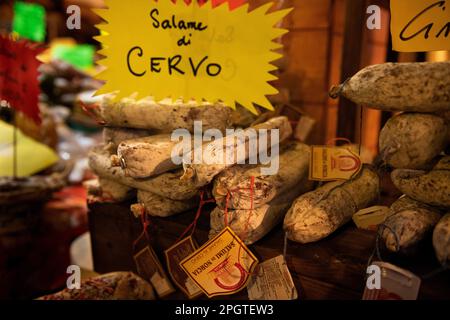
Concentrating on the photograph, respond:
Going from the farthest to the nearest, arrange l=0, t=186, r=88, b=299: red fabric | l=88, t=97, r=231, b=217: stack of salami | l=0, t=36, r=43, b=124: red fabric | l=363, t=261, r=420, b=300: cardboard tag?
1. l=0, t=186, r=88, b=299: red fabric
2. l=0, t=36, r=43, b=124: red fabric
3. l=88, t=97, r=231, b=217: stack of salami
4. l=363, t=261, r=420, b=300: cardboard tag

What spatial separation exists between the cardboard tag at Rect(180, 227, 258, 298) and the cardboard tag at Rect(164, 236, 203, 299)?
0.09 meters

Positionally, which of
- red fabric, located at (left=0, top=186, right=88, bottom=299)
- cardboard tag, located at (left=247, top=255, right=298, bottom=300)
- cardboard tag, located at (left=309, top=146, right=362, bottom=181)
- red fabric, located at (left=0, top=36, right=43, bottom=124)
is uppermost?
red fabric, located at (left=0, top=36, right=43, bottom=124)

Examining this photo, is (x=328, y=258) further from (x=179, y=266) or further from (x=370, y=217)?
(x=179, y=266)

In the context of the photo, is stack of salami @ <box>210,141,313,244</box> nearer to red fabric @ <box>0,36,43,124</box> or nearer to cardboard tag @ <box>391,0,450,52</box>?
cardboard tag @ <box>391,0,450,52</box>

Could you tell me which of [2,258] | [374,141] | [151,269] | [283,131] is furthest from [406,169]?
[2,258]

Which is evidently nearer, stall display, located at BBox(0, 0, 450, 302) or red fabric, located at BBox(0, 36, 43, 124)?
stall display, located at BBox(0, 0, 450, 302)

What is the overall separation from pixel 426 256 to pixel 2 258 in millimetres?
1790

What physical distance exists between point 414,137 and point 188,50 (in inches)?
23.2

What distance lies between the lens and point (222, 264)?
3.38ft

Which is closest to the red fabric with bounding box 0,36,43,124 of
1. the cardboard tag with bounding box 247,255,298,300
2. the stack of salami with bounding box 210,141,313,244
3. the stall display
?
the stall display

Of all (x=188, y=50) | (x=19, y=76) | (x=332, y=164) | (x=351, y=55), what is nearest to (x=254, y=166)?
(x=332, y=164)

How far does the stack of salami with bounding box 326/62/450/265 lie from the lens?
2.93 feet

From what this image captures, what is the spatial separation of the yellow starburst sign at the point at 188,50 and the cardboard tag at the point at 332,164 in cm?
27
